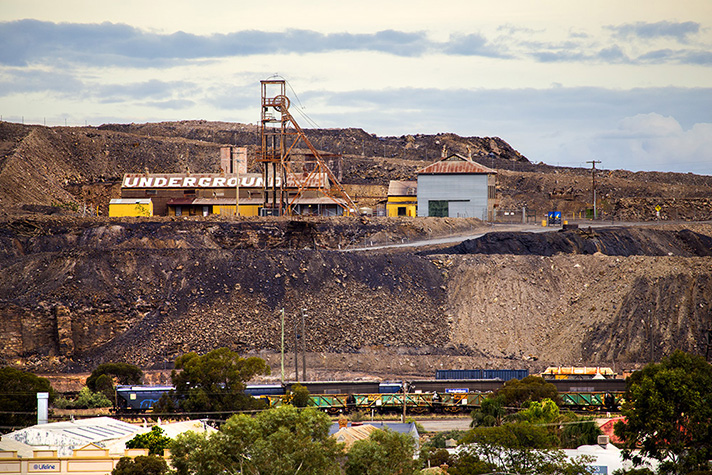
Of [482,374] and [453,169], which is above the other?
[453,169]

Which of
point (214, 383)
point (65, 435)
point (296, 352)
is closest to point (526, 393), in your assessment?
point (296, 352)

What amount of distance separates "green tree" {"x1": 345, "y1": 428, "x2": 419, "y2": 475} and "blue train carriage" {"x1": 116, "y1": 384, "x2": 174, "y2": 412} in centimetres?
2513

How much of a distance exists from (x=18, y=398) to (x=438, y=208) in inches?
2120

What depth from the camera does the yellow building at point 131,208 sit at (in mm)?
94312

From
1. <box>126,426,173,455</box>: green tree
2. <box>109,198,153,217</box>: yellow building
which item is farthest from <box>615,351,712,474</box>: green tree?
<box>109,198,153,217</box>: yellow building

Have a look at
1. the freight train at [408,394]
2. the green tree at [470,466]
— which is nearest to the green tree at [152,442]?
the green tree at [470,466]

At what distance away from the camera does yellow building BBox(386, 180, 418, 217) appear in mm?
100244

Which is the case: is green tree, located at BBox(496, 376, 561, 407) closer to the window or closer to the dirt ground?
the dirt ground

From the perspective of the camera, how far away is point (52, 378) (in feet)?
199

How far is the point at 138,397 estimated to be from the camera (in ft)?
176

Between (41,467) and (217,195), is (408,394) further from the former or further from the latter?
(217,195)

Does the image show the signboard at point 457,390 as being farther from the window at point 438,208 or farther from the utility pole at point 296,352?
the window at point 438,208

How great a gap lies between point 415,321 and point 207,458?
132ft

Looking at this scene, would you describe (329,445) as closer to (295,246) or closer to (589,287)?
(589,287)
